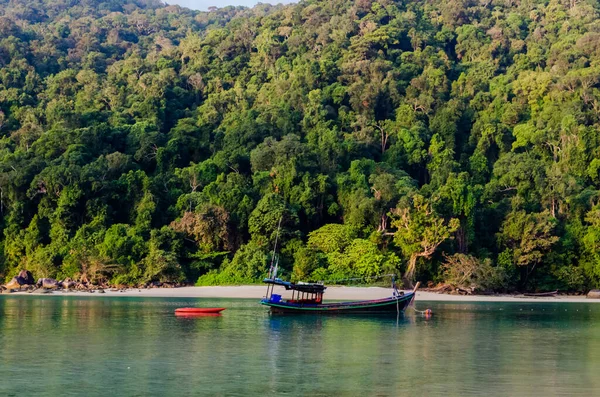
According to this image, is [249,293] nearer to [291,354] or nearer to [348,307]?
[348,307]

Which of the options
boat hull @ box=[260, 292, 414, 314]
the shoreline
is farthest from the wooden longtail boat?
the shoreline

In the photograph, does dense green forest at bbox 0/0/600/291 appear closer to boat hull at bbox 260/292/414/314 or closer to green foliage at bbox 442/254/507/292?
green foliage at bbox 442/254/507/292

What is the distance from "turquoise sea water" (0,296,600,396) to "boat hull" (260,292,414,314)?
1.72 ft

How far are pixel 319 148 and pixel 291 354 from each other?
4361cm

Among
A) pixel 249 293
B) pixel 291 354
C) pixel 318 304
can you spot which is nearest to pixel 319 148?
pixel 249 293

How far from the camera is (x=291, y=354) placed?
90.1 ft

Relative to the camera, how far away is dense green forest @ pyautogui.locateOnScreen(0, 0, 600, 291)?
56969mm

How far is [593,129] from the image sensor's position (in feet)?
220

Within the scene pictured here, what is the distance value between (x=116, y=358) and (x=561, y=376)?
13741mm

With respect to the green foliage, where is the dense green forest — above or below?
above

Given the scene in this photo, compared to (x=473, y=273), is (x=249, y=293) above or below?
below

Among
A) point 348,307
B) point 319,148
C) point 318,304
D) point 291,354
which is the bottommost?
point 291,354

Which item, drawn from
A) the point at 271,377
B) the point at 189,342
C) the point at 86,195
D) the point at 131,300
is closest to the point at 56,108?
the point at 86,195

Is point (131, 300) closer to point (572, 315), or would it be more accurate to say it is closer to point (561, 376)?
point (572, 315)
